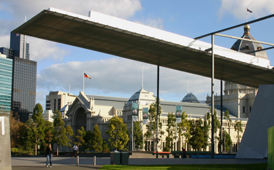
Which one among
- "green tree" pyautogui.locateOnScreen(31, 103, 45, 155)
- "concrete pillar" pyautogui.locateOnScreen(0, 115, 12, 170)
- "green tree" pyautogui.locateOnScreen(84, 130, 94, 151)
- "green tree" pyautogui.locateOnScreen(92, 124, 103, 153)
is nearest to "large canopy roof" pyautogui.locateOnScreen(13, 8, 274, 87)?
"concrete pillar" pyautogui.locateOnScreen(0, 115, 12, 170)

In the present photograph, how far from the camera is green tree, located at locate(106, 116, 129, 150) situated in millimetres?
74375

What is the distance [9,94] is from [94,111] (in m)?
106

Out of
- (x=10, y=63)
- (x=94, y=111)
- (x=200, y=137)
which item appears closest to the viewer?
(x=200, y=137)

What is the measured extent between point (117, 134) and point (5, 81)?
415 ft

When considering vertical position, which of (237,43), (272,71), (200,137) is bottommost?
(200,137)

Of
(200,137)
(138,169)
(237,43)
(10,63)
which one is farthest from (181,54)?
(10,63)

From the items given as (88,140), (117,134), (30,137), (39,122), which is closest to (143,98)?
(117,134)

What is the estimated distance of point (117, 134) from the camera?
249ft

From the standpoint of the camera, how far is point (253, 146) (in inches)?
1232

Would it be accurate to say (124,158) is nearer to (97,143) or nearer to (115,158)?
(115,158)

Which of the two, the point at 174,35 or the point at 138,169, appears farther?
the point at 174,35

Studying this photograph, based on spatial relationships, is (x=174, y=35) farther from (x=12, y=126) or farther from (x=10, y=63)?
(x=10, y=63)

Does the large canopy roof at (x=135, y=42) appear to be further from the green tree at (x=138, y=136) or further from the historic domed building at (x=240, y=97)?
the historic domed building at (x=240, y=97)

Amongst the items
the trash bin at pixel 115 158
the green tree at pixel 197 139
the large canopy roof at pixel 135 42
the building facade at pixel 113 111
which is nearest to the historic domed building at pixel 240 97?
A: the building facade at pixel 113 111
